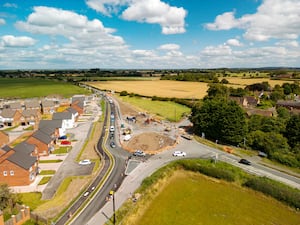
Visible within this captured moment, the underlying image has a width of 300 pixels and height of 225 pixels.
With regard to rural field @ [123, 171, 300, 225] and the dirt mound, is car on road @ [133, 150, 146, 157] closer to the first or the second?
the dirt mound

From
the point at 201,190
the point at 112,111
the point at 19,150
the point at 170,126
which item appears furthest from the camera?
the point at 112,111

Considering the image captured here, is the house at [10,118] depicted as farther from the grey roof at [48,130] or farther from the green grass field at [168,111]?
the green grass field at [168,111]

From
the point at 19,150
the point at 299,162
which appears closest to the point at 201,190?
the point at 299,162

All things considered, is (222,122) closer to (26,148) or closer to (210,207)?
(210,207)

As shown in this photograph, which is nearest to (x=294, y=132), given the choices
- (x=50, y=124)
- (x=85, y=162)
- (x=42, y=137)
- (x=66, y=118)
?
(x=85, y=162)

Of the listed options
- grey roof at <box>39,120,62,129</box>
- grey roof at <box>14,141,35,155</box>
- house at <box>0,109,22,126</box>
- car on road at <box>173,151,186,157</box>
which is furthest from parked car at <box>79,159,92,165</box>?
house at <box>0,109,22,126</box>

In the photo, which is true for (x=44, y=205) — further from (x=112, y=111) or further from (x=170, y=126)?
(x=112, y=111)

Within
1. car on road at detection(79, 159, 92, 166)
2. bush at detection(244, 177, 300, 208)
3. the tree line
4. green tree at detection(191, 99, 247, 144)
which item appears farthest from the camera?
green tree at detection(191, 99, 247, 144)
